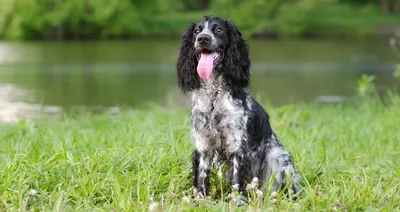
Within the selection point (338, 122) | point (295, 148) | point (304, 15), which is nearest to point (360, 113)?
point (338, 122)

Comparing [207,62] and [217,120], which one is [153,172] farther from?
[207,62]

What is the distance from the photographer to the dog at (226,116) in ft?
13.9

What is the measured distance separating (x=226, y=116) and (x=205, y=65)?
15.0 inches

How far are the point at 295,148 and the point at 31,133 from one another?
2.81 m

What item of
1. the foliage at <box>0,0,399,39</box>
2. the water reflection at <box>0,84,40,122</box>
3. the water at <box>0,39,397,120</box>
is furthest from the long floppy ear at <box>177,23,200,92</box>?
the foliage at <box>0,0,399,39</box>

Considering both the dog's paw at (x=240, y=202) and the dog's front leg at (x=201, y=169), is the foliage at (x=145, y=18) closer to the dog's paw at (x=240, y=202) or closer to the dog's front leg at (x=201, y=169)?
the dog's front leg at (x=201, y=169)

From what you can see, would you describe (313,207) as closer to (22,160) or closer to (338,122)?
(22,160)

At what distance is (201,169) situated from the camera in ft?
14.3

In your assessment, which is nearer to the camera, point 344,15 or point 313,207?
point 313,207

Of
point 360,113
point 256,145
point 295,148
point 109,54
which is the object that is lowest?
point 109,54

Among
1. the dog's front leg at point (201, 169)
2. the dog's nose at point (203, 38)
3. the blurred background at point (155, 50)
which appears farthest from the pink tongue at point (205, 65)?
the blurred background at point (155, 50)

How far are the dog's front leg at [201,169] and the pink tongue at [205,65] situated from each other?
0.56m

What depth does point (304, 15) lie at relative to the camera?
40.9 metres

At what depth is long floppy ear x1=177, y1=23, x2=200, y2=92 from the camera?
448 cm
